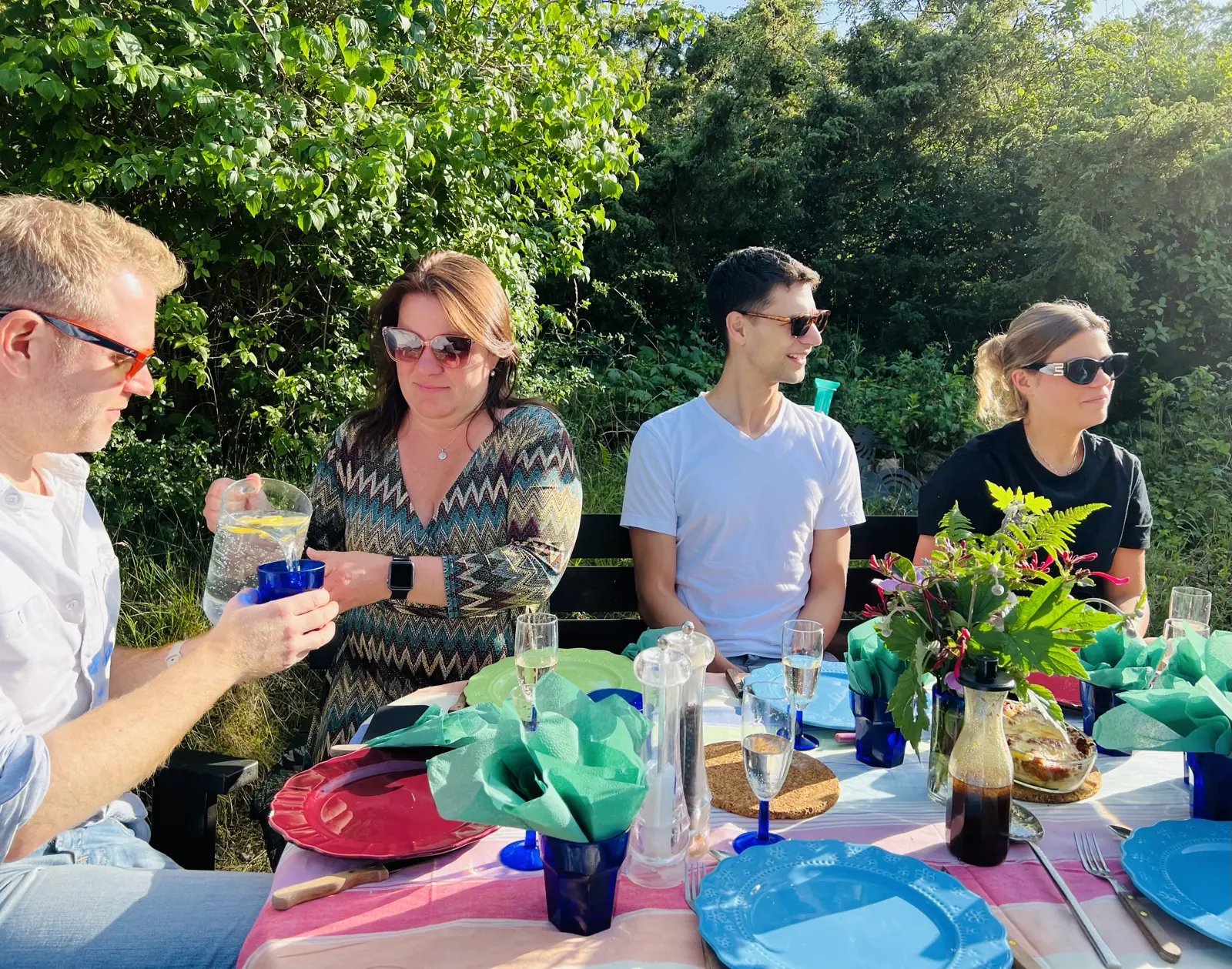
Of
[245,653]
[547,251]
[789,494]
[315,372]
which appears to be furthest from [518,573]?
[547,251]

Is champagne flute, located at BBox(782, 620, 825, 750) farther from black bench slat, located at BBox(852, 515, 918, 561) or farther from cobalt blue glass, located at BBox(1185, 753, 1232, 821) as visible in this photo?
black bench slat, located at BBox(852, 515, 918, 561)

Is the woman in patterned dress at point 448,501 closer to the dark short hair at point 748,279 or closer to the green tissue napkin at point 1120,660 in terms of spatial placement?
the dark short hair at point 748,279

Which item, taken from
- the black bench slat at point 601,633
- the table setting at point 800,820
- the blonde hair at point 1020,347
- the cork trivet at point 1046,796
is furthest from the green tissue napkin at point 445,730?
the blonde hair at point 1020,347

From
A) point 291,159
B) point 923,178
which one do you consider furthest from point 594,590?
point 923,178

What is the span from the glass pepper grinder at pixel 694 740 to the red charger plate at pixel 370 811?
0.34m

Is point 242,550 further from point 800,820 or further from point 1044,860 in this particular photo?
point 1044,860

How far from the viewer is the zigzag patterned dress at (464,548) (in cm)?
249

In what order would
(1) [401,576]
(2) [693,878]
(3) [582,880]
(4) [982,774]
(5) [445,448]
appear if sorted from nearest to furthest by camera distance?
(3) [582,880] < (2) [693,878] < (4) [982,774] < (1) [401,576] < (5) [445,448]

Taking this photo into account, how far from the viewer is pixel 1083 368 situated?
2.97m

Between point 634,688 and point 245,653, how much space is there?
86 cm

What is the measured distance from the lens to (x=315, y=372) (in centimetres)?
509

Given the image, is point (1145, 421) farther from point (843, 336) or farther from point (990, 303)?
point (843, 336)

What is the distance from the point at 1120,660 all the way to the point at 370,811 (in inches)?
64.6

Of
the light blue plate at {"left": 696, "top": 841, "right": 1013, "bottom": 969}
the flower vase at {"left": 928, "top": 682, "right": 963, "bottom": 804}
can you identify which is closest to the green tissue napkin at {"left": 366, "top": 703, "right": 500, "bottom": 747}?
the light blue plate at {"left": 696, "top": 841, "right": 1013, "bottom": 969}
